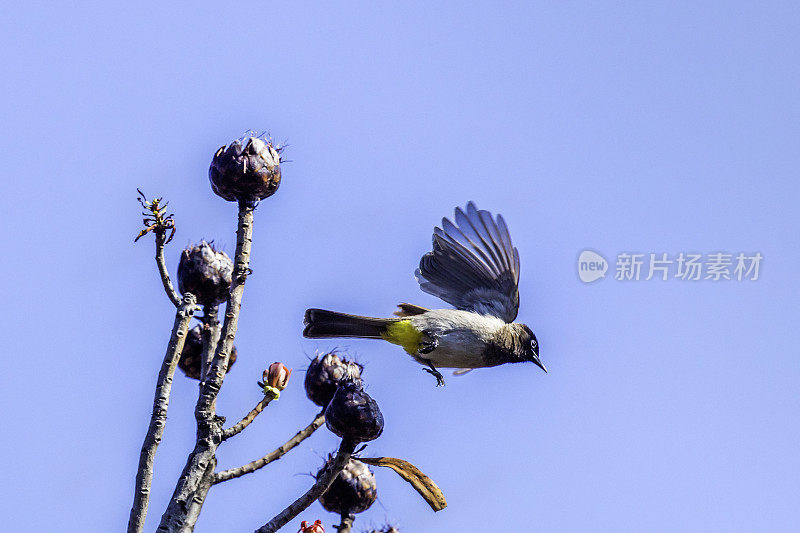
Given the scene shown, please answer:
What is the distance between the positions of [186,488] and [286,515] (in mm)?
444

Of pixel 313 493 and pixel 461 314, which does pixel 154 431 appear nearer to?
pixel 313 493

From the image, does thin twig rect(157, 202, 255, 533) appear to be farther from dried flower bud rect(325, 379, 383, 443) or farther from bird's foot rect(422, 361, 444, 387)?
bird's foot rect(422, 361, 444, 387)

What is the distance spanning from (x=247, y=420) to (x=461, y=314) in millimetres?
4488

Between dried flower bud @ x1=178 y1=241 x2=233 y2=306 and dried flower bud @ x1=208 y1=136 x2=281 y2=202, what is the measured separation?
0.35m

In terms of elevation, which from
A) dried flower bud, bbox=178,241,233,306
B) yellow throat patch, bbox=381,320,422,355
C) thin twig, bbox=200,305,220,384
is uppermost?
yellow throat patch, bbox=381,320,422,355

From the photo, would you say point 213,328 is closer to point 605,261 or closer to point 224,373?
point 224,373

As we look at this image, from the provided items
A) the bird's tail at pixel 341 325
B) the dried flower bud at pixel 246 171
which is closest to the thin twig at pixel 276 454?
the dried flower bud at pixel 246 171

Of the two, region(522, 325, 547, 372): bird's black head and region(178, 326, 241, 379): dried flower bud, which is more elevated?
region(522, 325, 547, 372): bird's black head

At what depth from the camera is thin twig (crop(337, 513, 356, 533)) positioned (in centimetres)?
517

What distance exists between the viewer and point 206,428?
409 centimetres

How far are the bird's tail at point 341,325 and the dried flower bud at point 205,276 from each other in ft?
10.8

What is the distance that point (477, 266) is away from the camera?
8781 millimetres

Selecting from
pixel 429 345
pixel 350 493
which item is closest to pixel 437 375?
pixel 429 345

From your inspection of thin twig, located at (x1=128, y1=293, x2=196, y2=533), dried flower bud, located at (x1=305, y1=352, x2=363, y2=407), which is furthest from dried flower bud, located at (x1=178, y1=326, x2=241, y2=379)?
thin twig, located at (x1=128, y1=293, x2=196, y2=533)
